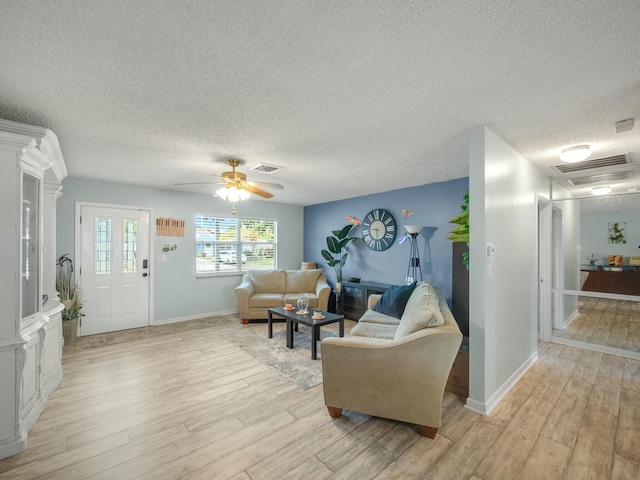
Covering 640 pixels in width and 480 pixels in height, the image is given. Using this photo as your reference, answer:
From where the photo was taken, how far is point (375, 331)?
3119mm

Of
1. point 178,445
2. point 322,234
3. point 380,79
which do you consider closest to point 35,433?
point 178,445

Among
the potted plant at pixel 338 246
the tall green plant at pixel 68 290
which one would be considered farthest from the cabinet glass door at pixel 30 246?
the potted plant at pixel 338 246

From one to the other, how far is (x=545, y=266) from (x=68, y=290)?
667 cm

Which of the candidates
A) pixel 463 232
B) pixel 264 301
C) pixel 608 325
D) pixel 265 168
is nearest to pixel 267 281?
pixel 264 301

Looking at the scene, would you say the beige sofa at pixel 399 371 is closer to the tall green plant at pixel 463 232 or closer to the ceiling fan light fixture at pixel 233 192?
the tall green plant at pixel 463 232

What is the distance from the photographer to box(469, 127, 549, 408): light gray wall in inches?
92.8

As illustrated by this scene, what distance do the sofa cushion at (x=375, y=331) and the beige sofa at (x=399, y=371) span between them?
0.64m

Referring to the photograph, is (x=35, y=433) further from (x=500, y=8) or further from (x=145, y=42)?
(x=500, y=8)

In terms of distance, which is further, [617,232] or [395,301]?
[617,232]

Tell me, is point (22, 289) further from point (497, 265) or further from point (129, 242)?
point (497, 265)

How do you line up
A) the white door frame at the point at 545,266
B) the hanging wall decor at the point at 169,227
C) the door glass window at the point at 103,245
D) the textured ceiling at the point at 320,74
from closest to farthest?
the textured ceiling at the point at 320,74 → the white door frame at the point at 545,266 → the door glass window at the point at 103,245 → the hanging wall decor at the point at 169,227

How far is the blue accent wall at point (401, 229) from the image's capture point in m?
4.36

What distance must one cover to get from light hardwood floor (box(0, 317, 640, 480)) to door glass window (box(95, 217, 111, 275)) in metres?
1.78

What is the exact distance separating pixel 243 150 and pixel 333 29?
1.87m
